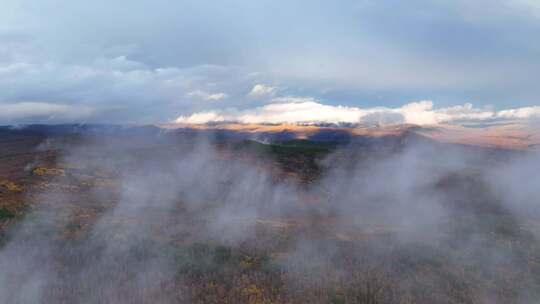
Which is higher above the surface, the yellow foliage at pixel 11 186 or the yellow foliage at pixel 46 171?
the yellow foliage at pixel 46 171

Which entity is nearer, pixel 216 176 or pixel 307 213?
pixel 307 213

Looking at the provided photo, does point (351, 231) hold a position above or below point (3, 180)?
below

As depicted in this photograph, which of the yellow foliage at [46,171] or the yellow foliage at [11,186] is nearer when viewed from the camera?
the yellow foliage at [11,186]

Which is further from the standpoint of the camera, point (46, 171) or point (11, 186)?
point (46, 171)

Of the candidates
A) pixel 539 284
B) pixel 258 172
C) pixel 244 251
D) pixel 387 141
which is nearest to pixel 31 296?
pixel 244 251

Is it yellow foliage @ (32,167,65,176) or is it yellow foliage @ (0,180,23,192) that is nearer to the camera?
yellow foliage @ (0,180,23,192)

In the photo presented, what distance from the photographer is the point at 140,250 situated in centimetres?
808

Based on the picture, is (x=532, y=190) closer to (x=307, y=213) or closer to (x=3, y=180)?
(x=307, y=213)

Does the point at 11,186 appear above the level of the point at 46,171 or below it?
below

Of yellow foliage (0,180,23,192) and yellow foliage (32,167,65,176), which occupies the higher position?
yellow foliage (32,167,65,176)

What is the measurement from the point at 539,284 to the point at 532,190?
1474 centimetres

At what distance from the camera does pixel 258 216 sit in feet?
43.3

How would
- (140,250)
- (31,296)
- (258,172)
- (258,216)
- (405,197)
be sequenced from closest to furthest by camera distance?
1. (31,296)
2. (140,250)
3. (258,216)
4. (405,197)
5. (258,172)

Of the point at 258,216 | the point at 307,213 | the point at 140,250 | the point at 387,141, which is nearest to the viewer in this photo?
the point at 140,250
